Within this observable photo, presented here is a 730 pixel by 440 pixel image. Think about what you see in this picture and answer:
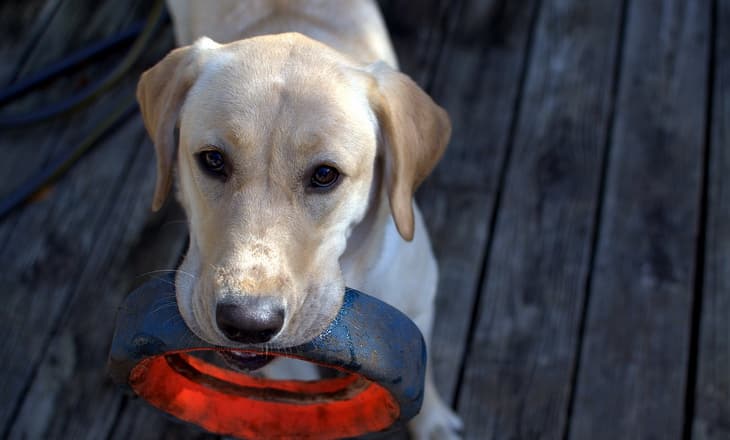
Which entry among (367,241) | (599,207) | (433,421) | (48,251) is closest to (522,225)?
(599,207)

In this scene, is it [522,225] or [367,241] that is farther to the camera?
[522,225]

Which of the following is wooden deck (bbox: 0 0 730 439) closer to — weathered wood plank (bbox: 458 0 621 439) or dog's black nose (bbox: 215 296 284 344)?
weathered wood plank (bbox: 458 0 621 439)

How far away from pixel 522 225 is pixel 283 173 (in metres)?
1.50

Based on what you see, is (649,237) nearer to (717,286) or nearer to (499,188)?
(717,286)

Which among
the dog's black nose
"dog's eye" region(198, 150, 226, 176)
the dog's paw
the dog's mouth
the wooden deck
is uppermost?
"dog's eye" region(198, 150, 226, 176)

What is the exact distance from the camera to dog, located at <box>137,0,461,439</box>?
6.53 feet

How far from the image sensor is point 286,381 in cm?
242

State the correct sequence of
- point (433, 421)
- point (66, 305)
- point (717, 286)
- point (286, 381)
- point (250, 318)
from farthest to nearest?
point (66, 305)
point (717, 286)
point (433, 421)
point (286, 381)
point (250, 318)

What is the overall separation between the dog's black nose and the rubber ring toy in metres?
0.13

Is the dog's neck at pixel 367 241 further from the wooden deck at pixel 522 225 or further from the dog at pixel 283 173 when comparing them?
the wooden deck at pixel 522 225

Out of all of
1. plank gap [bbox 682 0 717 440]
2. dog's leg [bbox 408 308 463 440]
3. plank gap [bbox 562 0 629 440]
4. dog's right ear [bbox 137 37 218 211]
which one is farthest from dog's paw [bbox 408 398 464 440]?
dog's right ear [bbox 137 37 218 211]

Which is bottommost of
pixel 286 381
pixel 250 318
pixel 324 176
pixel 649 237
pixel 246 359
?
pixel 649 237

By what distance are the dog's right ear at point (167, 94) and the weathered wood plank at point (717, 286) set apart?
1.93m

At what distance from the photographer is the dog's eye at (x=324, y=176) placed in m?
2.12
